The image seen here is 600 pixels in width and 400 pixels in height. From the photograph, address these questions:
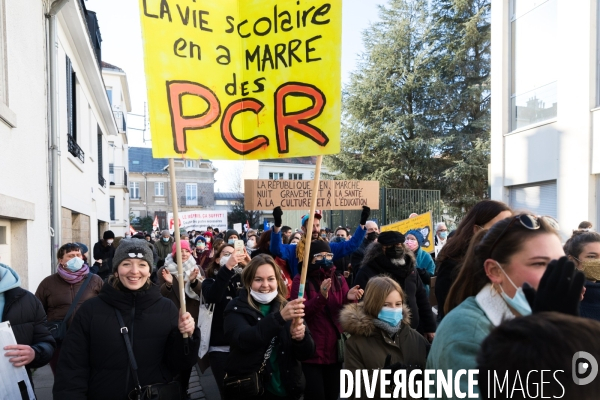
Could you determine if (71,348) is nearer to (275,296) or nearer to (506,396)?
(275,296)

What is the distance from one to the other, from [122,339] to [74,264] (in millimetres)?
2611

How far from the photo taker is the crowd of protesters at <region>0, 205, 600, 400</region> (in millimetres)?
1462

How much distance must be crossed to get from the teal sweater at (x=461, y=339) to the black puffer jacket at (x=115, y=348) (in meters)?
1.91

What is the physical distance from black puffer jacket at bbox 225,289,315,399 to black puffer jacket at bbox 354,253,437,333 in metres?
1.54

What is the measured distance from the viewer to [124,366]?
9.94 ft

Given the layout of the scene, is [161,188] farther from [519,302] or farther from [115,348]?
[519,302]

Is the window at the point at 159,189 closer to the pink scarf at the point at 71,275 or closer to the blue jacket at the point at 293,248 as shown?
the blue jacket at the point at 293,248

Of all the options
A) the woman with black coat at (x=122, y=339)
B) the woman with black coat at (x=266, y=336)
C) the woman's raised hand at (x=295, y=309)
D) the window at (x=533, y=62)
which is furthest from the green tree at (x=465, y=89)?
the woman with black coat at (x=122, y=339)

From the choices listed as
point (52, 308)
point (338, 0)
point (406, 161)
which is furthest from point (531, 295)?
point (406, 161)

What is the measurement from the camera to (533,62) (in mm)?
12312

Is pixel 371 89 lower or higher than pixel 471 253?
higher

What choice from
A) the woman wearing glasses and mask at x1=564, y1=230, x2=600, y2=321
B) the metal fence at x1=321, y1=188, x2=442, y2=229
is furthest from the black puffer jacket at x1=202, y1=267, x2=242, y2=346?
the metal fence at x1=321, y1=188, x2=442, y2=229

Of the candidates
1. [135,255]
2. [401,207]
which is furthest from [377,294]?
[401,207]

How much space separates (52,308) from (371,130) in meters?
23.1
